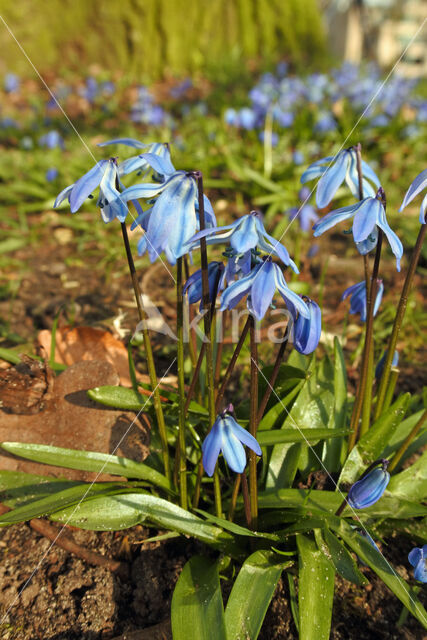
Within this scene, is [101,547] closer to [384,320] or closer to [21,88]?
[384,320]

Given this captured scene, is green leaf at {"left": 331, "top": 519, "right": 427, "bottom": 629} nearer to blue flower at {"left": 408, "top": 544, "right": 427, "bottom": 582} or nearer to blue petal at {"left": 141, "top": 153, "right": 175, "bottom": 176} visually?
blue flower at {"left": 408, "top": 544, "right": 427, "bottom": 582}

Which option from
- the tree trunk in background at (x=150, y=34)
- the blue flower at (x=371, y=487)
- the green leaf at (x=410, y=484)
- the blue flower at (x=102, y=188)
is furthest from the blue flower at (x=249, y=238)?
the tree trunk in background at (x=150, y=34)

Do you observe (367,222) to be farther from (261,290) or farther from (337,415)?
(337,415)

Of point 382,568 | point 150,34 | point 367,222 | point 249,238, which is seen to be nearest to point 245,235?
point 249,238

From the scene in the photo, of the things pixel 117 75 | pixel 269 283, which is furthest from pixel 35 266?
pixel 117 75

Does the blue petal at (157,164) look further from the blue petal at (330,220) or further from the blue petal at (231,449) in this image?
the blue petal at (231,449)

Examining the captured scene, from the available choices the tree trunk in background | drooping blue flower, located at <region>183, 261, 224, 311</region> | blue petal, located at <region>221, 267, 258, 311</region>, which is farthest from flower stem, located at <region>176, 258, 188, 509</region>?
the tree trunk in background
